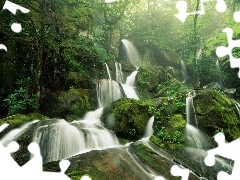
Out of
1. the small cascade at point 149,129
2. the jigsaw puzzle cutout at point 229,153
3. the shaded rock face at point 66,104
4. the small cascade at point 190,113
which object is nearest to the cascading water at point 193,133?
the small cascade at point 190,113

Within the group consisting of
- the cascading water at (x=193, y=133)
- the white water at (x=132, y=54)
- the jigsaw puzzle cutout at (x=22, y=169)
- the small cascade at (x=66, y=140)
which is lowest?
the cascading water at (x=193, y=133)

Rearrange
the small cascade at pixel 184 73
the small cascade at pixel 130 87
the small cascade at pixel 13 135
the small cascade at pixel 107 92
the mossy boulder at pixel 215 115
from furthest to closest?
the small cascade at pixel 184 73
the small cascade at pixel 130 87
the small cascade at pixel 107 92
the mossy boulder at pixel 215 115
the small cascade at pixel 13 135

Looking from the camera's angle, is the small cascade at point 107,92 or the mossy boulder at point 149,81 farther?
the mossy boulder at point 149,81

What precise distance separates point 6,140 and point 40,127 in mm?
791

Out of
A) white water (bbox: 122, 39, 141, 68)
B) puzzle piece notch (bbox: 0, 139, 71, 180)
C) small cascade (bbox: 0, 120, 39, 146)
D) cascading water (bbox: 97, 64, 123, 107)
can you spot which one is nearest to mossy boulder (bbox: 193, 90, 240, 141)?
cascading water (bbox: 97, 64, 123, 107)

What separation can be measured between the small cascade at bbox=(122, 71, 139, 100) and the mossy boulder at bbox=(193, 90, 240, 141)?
4.04 metres

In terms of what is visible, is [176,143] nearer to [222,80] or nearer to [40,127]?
[40,127]

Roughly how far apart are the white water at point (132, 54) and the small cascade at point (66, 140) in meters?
12.1

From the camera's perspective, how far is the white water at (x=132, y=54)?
1898cm

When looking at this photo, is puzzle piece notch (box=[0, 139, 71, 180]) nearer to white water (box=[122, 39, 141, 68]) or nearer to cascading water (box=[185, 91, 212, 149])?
cascading water (box=[185, 91, 212, 149])

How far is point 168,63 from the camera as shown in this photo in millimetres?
20109

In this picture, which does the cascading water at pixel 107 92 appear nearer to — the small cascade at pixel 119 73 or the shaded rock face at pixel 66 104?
the shaded rock face at pixel 66 104

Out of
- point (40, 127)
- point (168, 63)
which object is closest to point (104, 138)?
point (40, 127)

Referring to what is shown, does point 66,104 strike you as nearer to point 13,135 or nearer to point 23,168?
point 13,135
